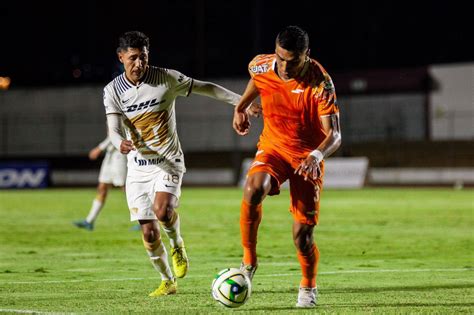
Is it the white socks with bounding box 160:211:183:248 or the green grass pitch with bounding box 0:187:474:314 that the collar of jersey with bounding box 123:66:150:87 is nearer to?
the white socks with bounding box 160:211:183:248

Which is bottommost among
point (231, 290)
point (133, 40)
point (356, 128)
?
point (356, 128)

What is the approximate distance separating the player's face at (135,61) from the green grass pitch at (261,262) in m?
2.14

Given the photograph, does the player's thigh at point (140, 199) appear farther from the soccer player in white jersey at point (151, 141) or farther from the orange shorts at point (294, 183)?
the orange shorts at point (294, 183)

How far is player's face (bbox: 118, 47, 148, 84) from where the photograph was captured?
9.73 meters

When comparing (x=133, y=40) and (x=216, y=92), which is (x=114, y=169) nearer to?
(x=216, y=92)

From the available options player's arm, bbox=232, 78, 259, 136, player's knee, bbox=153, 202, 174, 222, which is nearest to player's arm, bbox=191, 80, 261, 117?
player's arm, bbox=232, 78, 259, 136

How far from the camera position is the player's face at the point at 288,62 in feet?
28.2

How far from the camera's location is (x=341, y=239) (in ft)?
55.1

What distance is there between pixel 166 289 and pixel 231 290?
4.63ft

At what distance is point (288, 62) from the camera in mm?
8664

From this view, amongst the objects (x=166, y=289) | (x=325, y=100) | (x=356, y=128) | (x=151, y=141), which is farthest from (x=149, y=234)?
(x=356, y=128)

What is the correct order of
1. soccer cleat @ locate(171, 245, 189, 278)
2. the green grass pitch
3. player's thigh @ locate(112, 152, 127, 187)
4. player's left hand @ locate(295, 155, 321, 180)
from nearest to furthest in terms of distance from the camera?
1. player's left hand @ locate(295, 155, 321, 180)
2. the green grass pitch
3. soccer cleat @ locate(171, 245, 189, 278)
4. player's thigh @ locate(112, 152, 127, 187)

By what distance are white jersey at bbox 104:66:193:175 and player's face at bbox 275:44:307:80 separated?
5.29ft

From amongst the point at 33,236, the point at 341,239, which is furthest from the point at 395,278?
the point at 33,236
